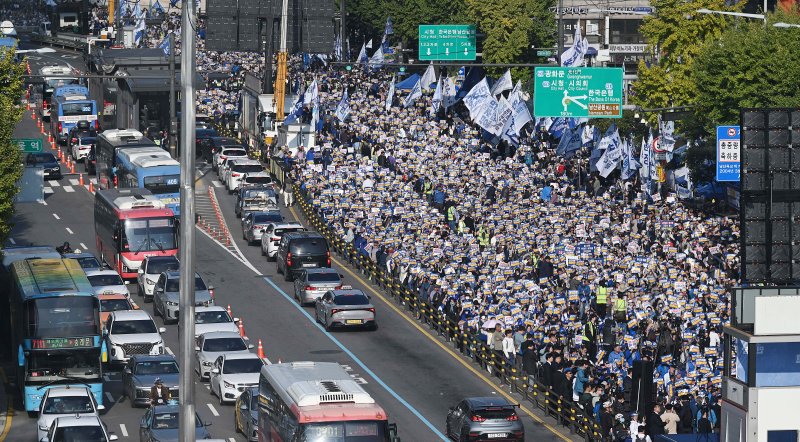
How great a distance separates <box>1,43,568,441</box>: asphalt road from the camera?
4500 cm

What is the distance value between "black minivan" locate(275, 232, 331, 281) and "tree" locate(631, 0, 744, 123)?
74.2 ft

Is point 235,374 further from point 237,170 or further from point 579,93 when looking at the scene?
point 237,170

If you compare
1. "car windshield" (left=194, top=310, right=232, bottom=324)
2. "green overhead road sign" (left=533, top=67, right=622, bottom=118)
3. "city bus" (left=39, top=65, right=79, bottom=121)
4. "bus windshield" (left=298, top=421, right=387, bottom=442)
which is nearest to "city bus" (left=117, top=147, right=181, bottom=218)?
"car windshield" (left=194, top=310, right=232, bottom=324)

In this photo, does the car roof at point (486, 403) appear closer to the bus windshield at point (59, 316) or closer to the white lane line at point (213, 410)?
the white lane line at point (213, 410)

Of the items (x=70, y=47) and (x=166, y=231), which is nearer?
(x=166, y=231)

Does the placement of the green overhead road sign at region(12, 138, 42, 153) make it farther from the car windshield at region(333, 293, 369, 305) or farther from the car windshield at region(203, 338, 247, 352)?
the car windshield at region(203, 338, 247, 352)

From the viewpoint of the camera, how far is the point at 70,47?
148m

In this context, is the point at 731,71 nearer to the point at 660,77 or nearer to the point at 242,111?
the point at 660,77

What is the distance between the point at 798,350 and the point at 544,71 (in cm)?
2815

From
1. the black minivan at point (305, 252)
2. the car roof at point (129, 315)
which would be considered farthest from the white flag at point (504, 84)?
the car roof at point (129, 315)

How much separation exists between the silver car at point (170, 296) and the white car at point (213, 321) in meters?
2.21

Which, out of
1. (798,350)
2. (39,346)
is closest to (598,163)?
(39,346)

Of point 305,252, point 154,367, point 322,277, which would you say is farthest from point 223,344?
point 305,252

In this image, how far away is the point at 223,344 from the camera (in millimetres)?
48844
